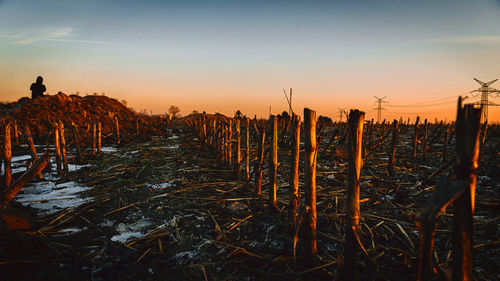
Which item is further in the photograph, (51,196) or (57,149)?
(57,149)

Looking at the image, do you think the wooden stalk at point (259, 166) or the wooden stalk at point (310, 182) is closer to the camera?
the wooden stalk at point (310, 182)

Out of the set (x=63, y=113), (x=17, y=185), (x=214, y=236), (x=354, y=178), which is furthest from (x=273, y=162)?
(x=63, y=113)

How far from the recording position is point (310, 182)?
2.46 m

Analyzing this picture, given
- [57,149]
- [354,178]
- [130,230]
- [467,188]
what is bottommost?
[130,230]

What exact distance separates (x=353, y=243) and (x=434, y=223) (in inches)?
38.5

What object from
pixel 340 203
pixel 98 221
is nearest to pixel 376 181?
pixel 340 203

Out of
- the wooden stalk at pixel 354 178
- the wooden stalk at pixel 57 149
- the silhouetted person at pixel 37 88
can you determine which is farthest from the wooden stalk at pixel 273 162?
the silhouetted person at pixel 37 88

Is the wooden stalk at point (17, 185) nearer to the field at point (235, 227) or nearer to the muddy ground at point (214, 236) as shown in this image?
the field at point (235, 227)

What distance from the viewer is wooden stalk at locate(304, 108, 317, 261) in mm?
2467

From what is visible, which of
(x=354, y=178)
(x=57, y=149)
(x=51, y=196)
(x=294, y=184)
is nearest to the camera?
(x=354, y=178)

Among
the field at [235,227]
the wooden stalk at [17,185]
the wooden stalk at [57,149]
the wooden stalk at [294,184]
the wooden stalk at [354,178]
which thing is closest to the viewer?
the wooden stalk at [354,178]

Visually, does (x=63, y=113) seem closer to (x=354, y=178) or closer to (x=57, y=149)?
(x=57, y=149)

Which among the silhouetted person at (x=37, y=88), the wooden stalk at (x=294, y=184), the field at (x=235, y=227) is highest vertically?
the silhouetted person at (x=37, y=88)

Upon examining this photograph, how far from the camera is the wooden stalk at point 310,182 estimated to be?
2.47 m
